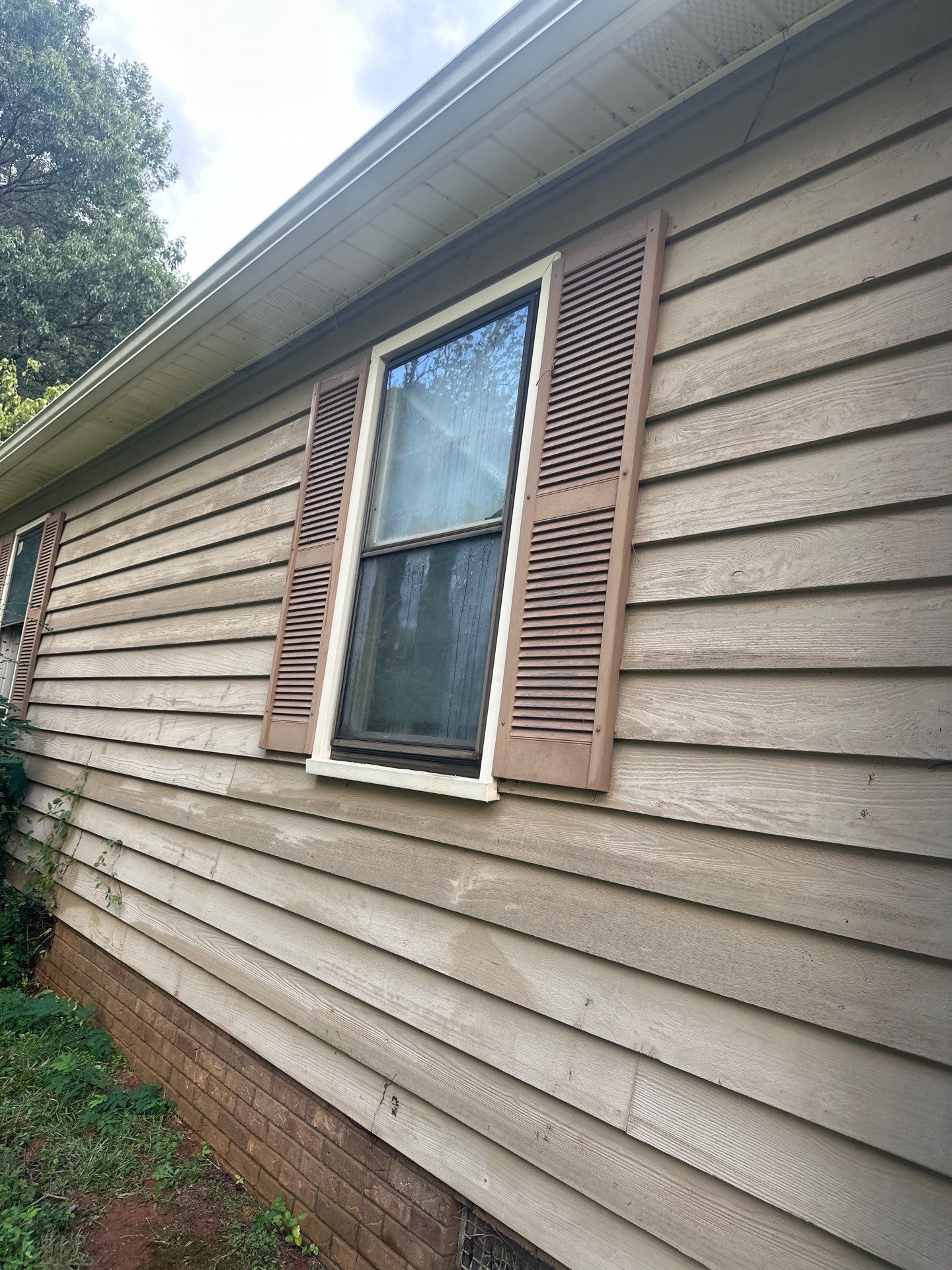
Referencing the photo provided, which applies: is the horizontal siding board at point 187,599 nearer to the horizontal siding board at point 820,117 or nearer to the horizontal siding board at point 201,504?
the horizontal siding board at point 201,504

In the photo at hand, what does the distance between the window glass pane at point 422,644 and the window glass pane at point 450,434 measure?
12 cm

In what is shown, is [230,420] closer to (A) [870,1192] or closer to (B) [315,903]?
(B) [315,903]

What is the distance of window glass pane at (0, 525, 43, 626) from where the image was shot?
7.02 metres

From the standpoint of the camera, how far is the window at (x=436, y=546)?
2586mm

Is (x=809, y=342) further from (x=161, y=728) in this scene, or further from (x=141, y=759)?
(x=141, y=759)

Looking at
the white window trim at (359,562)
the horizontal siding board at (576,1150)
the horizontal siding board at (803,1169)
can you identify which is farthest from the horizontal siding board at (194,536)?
the horizontal siding board at (803,1169)

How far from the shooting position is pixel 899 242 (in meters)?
1.76

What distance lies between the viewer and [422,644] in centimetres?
278

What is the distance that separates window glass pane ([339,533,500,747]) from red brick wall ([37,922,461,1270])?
1.22 metres

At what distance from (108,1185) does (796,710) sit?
2.84 metres

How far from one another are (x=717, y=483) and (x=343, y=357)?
2.05m

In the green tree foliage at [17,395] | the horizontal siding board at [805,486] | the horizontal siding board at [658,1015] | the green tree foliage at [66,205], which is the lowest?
the horizontal siding board at [658,1015]

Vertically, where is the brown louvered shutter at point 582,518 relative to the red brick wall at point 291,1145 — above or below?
above

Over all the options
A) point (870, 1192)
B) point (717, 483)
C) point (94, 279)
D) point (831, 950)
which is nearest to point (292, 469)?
point (717, 483)
